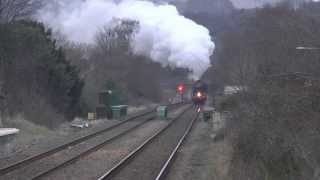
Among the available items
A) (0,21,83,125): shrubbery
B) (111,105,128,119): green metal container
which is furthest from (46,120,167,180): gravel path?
(111,105,128,119): green metal container

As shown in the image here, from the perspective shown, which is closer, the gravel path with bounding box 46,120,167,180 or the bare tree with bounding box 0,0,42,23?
the gravel path with bounding box 46,120,167,180

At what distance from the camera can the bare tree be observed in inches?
1825

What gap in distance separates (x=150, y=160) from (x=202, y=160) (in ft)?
5.67

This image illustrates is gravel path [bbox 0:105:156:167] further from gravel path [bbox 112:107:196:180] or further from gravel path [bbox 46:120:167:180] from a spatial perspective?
gravel path [bbox 112:107:196:180]

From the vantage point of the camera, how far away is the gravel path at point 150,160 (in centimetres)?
1829

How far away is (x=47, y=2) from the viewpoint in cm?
4916

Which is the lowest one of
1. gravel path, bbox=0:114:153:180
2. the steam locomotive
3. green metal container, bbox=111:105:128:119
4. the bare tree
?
gravel path, bbox=0:114:153:180

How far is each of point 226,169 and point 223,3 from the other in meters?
54.6

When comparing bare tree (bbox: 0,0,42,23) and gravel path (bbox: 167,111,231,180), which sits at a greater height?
bare tree (bbox: 0,0,42,23)

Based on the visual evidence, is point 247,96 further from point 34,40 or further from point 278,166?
point 34,40

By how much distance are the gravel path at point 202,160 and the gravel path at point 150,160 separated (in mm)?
504

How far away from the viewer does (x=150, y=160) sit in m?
22.3

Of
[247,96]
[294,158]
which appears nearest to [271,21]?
[247,96]

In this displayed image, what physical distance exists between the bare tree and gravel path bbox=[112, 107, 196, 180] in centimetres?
1850
